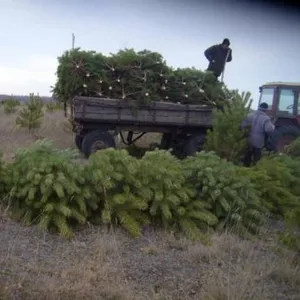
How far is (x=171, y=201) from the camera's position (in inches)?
231

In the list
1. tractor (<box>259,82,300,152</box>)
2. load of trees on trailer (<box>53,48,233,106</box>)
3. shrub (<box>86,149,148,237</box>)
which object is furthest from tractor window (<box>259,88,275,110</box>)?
shrub (<box>86,149,148,237</box>)

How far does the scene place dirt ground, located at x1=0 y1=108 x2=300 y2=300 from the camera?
13.0ft

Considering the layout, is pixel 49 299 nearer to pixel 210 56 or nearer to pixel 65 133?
pixel 210 56

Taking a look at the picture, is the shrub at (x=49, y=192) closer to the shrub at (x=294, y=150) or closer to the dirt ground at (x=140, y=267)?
the dirt ground at (x=140, y=267)

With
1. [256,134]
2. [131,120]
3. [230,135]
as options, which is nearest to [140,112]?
[131,120]

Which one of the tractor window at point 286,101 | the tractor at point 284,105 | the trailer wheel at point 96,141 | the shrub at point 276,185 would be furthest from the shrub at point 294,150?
the tractor window at point 286,101

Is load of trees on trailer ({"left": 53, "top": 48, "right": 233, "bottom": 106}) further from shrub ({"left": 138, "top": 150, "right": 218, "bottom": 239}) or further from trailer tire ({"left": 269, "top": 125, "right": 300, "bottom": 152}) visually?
shrub ({"left": 138, "top": 150, "right": 218, "bottom": 239})

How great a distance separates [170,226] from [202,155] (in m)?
1.22

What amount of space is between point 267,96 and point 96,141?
4833 mm

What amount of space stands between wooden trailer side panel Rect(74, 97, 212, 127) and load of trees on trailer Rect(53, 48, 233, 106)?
0.20m

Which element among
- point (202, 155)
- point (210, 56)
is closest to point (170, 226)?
point (202, 155)

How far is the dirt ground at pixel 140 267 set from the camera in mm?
3969

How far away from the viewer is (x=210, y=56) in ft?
32.9

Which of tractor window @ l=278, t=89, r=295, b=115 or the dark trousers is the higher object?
tractor window @ l=278, t=89, r=295, b=115
